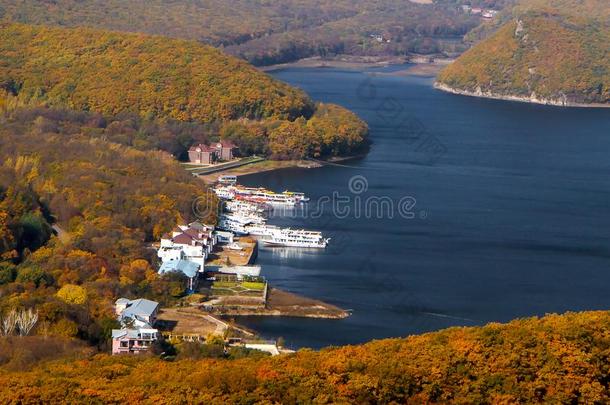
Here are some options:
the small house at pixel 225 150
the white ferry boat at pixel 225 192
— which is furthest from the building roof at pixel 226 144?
the white ferry boat at pixel 225 192

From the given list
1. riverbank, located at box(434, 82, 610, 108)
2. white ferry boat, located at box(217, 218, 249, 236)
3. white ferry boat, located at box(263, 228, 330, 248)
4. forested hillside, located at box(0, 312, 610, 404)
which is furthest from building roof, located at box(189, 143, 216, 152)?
riverbank, located at box(434, 82, 610, 108)

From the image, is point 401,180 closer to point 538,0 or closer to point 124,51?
point 124,51

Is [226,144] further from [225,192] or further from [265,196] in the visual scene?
[265,196]

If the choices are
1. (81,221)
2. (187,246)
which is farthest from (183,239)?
(81,221)

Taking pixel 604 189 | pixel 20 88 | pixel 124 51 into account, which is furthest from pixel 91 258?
pixel 124 51

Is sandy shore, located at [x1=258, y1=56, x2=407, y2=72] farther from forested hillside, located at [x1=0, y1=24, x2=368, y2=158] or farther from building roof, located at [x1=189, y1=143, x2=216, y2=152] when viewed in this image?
building roof, located at [x1=189, y1=143, x2=216, y2=152]
